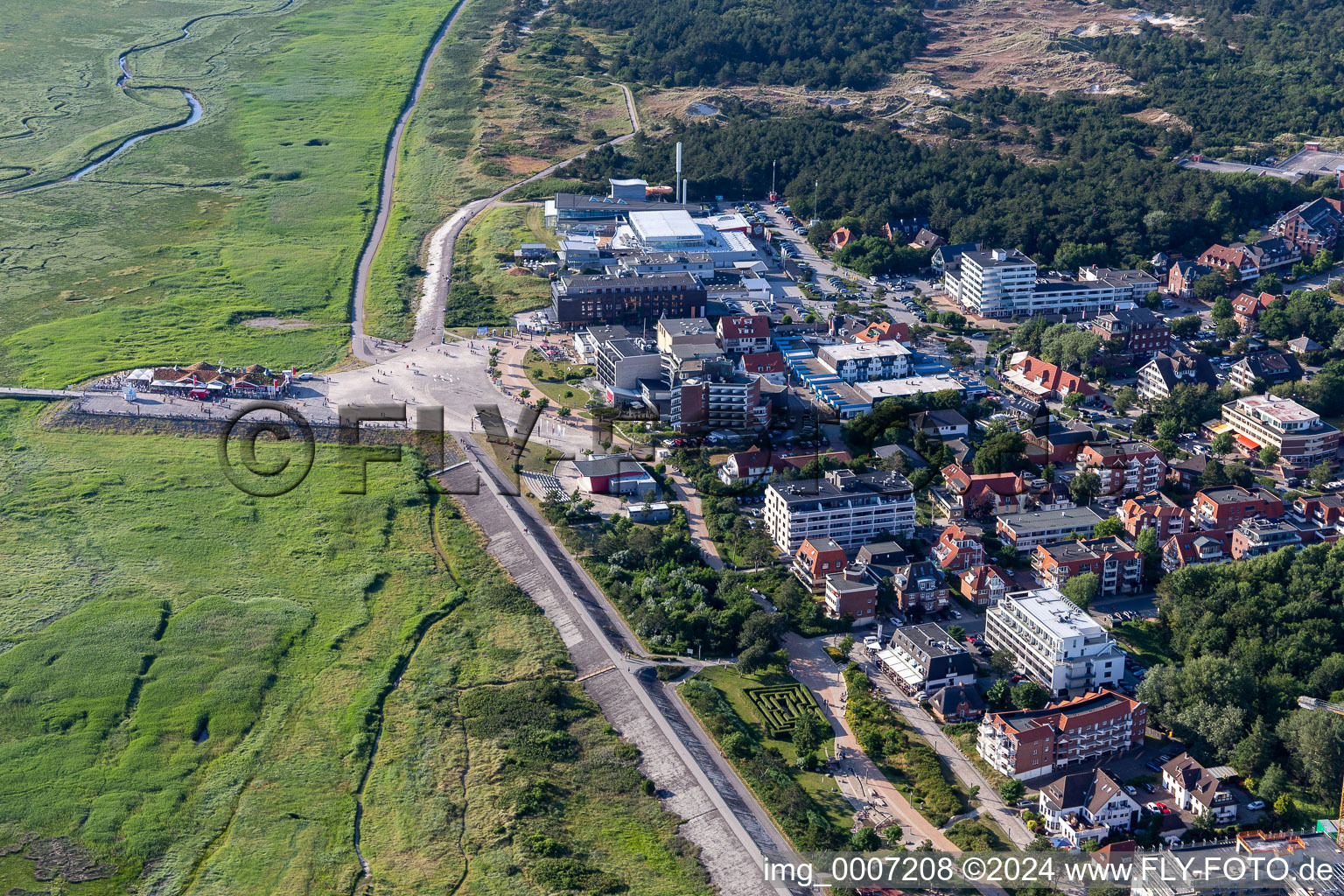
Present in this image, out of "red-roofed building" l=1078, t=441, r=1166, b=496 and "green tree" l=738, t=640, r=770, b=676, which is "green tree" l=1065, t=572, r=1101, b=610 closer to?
"red-roofed building" l=1078, t=441, r=1166, b=496

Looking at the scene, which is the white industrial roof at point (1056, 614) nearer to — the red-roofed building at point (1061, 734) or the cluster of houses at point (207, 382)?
the red-roofed building at point (1061, 734)

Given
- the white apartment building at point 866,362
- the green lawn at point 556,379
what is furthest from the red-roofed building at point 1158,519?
the green lawn at point 556,379

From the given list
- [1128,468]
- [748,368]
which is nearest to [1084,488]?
[1128,468]

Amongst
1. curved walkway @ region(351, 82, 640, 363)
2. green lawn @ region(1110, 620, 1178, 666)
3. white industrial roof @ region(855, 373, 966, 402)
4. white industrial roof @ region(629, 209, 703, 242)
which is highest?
white industrial roof @ region(629, 209, 703, 242)

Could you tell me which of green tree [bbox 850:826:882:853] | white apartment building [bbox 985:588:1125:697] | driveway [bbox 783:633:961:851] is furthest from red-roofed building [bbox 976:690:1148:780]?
green tree [bbox 850:826:882:853]

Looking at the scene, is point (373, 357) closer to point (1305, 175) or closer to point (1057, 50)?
point (1305, 175)

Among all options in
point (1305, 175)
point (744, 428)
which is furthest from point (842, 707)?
point (1305, 175)

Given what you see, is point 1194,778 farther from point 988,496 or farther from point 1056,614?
point 988,496
